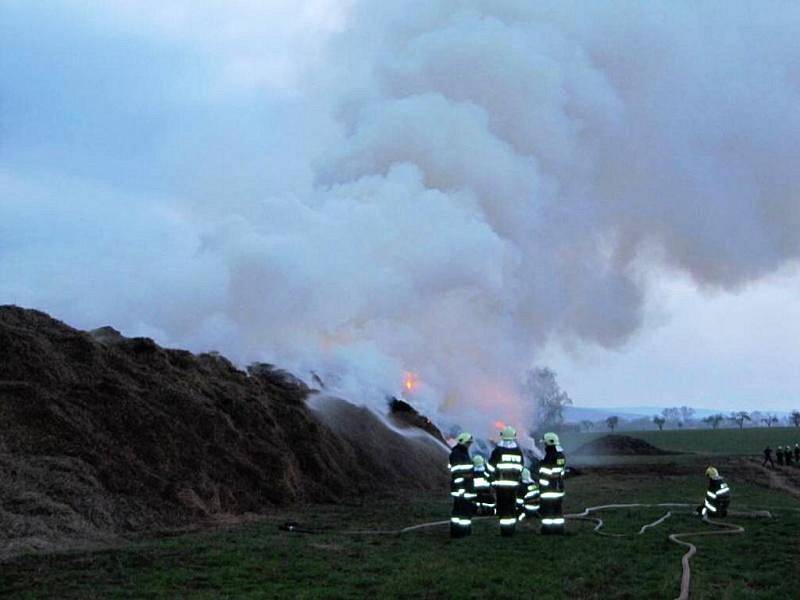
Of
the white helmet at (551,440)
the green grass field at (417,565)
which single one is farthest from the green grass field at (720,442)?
the green grass field at (417,565)

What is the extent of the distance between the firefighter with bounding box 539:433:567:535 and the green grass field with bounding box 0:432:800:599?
495 mm

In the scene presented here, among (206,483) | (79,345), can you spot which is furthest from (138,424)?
(79,345)

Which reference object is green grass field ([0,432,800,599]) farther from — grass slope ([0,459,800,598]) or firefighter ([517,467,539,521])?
firefighter ([517,467,539,521])

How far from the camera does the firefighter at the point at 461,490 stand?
17.7 metres

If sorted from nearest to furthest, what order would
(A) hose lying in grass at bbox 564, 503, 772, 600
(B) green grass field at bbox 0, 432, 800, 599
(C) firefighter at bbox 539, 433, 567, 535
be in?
(B) green grass field at bbox 0, 432, 800, 599 → (A) hose lying in grass at bbox 564, 503, 772, 600 → (C) firefighter at bbox 539, 433, 567, 535

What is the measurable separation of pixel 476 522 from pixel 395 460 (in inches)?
468

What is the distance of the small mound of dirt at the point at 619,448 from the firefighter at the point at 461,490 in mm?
63855

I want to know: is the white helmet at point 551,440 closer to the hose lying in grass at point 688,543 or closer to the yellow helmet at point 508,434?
the yellow helmet at point 508,434

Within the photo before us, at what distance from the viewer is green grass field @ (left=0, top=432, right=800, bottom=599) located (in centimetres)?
1207

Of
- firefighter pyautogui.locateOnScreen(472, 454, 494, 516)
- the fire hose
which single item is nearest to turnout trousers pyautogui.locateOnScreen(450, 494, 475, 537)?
the fire hose

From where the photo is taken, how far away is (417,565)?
14.1m

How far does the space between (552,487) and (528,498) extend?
3.01m

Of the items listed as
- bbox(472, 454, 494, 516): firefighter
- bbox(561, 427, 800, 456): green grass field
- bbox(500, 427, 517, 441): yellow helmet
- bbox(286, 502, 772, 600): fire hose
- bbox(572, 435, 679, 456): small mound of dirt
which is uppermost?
bbox(500, 427, 517, 441): yellow helmet

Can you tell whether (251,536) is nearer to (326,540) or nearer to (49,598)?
(326,540)
